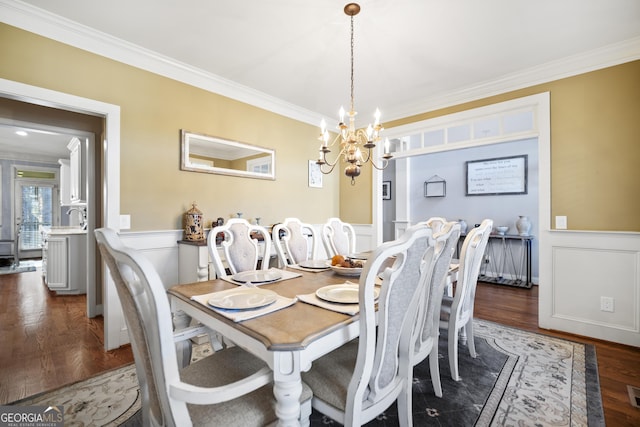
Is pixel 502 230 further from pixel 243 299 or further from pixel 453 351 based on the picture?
pixel 243 299

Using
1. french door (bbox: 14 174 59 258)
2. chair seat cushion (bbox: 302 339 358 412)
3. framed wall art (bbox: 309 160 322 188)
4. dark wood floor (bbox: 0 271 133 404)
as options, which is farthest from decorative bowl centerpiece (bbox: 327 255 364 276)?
french door (bbox: 14 174 59 258)

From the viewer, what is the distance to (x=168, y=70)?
269 cm

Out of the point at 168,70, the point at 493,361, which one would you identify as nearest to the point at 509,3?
the point at 493,361

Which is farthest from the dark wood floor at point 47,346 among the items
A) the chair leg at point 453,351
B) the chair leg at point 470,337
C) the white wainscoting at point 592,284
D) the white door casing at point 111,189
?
the white wainscoting at point 592,284

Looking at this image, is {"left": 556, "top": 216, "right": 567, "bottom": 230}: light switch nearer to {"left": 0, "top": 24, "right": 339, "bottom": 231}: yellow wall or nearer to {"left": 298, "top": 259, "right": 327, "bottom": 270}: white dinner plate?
Answer: {"left": 298, "top": 259, "right": 327, "bottom": 270}: white dinner plate

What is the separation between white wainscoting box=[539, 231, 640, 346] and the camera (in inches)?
95.6

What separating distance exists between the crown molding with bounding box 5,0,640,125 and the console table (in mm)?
2299

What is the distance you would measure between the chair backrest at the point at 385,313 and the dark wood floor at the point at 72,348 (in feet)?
4.68

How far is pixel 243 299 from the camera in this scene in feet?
4.29

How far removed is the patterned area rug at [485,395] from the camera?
1554mm

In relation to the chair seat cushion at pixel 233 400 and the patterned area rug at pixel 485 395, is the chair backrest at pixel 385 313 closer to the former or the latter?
the chair seat cushion at pixel 233 400

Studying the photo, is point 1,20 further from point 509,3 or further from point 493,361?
point 493,361

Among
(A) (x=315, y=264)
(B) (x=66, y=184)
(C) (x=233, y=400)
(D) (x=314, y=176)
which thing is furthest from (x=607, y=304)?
(B) (x=66, y=184)

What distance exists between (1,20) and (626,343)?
211 inches
